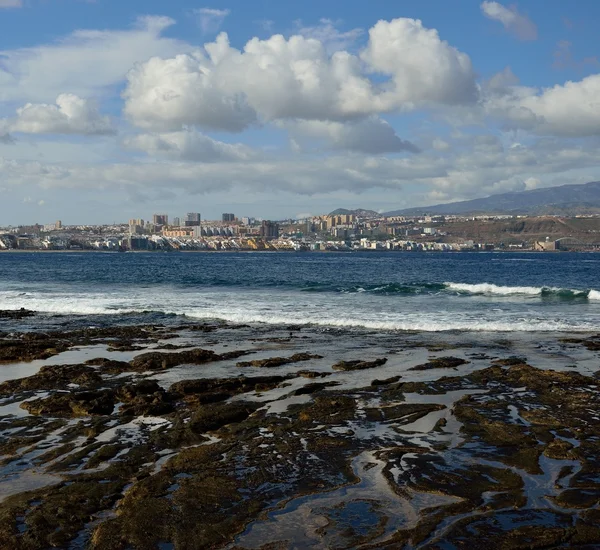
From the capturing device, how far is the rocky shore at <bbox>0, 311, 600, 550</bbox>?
755 centimetres

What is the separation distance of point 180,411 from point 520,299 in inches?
1398

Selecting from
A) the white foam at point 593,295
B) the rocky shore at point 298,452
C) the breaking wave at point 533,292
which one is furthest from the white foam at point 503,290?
the rocky shore at point 298,452

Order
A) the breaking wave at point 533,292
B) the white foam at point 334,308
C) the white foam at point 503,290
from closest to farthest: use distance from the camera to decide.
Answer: the white foam at point 334,308 < the breaking wave at point 533,292 < the white foam at point 503,290

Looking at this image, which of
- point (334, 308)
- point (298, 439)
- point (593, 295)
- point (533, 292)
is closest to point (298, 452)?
point (298, 439)

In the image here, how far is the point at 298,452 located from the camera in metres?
10.5

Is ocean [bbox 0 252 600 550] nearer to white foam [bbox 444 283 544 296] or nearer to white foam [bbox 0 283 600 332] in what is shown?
white foam [bbox 0 283 600 332]

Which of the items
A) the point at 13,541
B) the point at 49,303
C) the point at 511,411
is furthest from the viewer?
the point at 49,303

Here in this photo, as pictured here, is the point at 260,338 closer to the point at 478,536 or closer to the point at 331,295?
the point at 478,536

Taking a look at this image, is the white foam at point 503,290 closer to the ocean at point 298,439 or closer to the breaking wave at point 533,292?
the breaking wave at point 533,292

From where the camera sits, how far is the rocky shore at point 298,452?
7551 millimetres

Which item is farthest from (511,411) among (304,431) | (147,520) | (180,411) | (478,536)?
(147,520)

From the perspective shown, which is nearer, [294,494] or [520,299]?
[294,494]

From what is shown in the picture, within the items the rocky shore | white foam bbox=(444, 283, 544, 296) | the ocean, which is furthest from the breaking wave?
the rocky shore

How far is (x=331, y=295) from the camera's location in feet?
150
